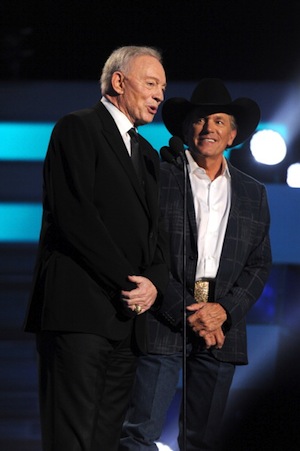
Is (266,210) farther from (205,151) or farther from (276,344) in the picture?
(276,344)

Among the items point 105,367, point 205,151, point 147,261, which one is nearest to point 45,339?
point 105,367

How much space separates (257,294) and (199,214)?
1.26 feet

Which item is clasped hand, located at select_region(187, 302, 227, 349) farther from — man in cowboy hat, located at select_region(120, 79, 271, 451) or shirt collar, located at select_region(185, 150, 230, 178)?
shirt collar, located at select_region(185, 150, 230, 178)

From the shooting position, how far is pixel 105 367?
2418 millimetres

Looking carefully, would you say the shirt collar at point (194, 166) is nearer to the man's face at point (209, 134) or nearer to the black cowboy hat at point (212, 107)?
the man's face at point (209, 134)

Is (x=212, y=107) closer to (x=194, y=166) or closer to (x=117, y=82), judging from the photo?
(x=194, y=166)

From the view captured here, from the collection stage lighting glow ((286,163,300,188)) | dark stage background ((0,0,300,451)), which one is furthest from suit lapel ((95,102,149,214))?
stage lighting glow ((286,163,300,188))

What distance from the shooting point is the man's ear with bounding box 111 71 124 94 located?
8.52ft

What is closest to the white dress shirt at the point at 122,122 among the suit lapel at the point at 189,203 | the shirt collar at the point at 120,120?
the shirt collar at the point at 120,120

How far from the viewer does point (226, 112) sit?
3219mm

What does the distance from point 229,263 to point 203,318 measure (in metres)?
0.23

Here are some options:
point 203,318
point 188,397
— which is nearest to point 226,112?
point 203,318

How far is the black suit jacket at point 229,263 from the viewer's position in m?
3.00

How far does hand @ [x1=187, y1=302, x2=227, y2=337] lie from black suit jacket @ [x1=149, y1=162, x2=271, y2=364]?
4cm
